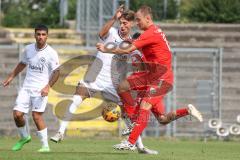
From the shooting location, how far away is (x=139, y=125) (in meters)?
16.7

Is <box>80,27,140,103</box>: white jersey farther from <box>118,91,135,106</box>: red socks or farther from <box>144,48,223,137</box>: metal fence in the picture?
<box>144,48,223,137</box>: metal fence

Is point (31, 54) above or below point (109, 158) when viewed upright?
above

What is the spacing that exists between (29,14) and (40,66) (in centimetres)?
2021

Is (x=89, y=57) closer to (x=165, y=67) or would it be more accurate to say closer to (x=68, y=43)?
(x=68, y=43)

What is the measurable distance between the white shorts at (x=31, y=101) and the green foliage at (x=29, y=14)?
17443 millimetres

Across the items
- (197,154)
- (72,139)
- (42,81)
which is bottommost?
(72,139)

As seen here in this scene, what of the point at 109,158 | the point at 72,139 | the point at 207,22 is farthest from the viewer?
the point at 207,22

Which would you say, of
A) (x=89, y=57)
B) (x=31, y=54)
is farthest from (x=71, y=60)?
(x=31, y=54)

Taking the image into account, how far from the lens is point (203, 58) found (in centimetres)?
2794

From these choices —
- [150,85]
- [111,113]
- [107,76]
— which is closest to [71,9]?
[107,76]

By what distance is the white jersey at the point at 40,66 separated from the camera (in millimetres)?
17641

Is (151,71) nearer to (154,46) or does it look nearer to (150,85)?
(150,85)

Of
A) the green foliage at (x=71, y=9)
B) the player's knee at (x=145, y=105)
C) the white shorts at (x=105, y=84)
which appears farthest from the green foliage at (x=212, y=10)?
the player's knee at (x=145, y=105)

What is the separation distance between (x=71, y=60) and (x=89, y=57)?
1.69 ft
